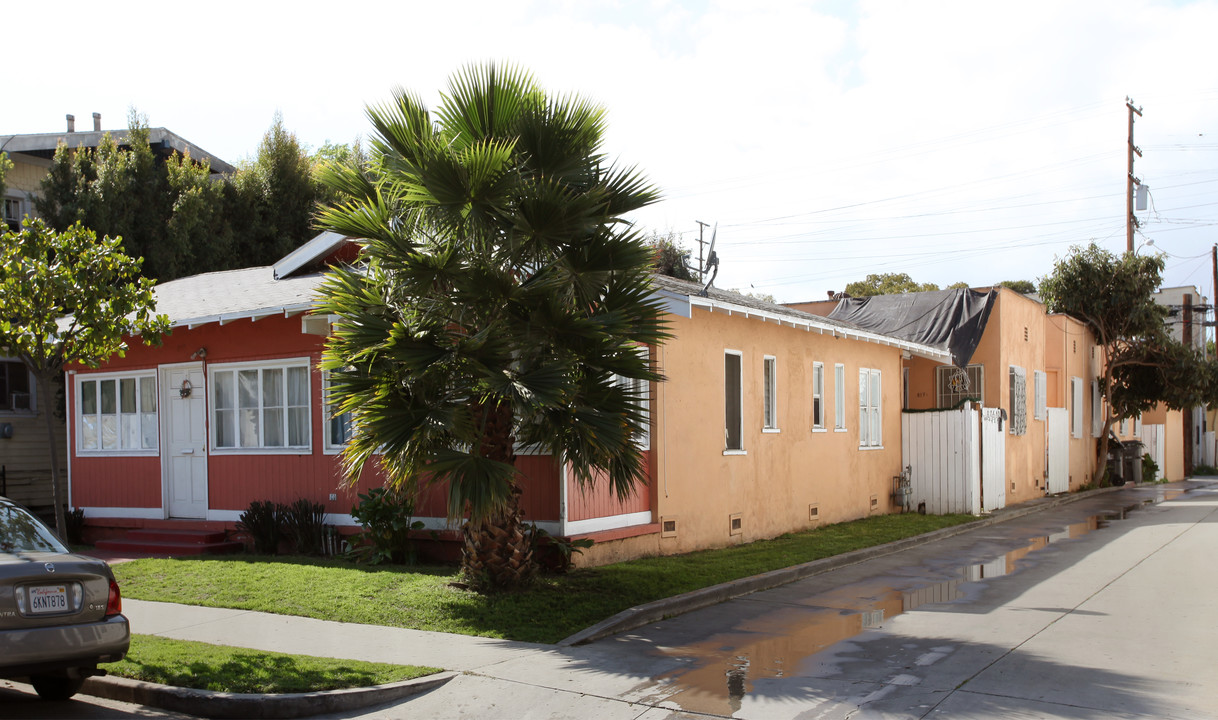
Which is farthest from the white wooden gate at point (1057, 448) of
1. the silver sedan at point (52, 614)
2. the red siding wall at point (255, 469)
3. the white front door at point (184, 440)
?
the silver sedan at point (52, 614)

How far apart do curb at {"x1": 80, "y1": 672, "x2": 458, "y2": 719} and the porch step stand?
690 centimetres

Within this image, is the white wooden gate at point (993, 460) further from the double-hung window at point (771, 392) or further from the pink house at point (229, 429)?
the pink house at point (229, 429)

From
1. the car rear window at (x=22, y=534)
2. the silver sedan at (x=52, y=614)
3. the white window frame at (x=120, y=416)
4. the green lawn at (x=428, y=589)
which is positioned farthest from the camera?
the white window frame at (x=120, y=416)

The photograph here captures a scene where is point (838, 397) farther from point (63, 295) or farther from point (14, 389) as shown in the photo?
point (14, 389)

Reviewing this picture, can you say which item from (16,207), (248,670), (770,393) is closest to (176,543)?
(248,670)

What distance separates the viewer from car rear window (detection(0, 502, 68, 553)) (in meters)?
7.11

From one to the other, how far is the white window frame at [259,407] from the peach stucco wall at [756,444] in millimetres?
5124

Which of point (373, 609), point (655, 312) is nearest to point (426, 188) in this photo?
point (655, 312)

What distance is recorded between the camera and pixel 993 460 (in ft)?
69.9

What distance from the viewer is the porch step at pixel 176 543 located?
46.2 feet

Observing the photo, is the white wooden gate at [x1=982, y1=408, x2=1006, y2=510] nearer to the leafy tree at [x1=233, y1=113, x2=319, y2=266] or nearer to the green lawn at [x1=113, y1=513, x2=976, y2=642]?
the green lawn at [x1=113, y1=513, x2=976, y2=642]

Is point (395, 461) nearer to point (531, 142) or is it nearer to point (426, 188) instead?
point (426, 188)

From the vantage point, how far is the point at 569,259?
9.84 m

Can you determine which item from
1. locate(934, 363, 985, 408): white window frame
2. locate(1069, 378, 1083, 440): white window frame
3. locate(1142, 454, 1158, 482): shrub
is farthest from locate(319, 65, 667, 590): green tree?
locate(1142, 454, 1158, 482): shrub
